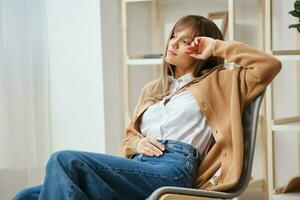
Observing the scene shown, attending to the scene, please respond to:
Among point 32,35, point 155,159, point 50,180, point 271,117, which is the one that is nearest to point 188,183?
point 155,159

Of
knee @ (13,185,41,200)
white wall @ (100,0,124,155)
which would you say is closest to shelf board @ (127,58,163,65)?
white wall @ (100,0,124,155)

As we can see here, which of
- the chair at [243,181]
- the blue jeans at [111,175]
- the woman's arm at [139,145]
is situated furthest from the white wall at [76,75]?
the chair at [243,181]

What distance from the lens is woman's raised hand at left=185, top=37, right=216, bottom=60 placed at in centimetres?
175

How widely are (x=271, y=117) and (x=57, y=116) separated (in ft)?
4.35

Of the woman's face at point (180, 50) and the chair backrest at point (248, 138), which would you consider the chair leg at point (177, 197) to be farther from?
the woman's face at point (180, 50)

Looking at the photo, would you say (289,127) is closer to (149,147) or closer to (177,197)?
(149,147)

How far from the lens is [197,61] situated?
1.90 m

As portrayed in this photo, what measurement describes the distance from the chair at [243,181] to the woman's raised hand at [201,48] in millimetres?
222

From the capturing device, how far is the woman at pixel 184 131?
4.96 feet

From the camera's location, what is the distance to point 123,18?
117 inches

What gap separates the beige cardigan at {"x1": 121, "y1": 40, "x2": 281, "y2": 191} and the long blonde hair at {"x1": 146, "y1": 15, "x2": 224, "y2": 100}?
0.20ft

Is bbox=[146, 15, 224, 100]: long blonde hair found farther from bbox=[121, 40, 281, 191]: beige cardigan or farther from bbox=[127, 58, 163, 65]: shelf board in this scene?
bbox=[127, 58, 163, 65]: shelf board

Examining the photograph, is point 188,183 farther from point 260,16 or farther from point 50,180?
point 260,16

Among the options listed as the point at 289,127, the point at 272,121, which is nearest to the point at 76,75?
the point at 272,121
